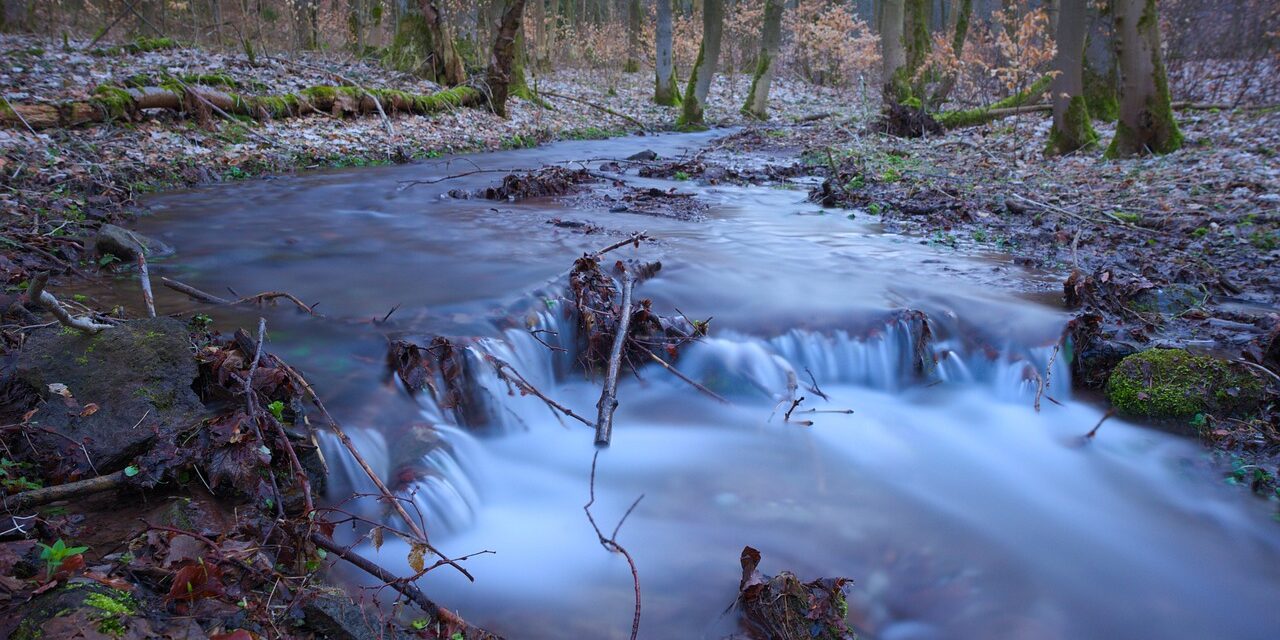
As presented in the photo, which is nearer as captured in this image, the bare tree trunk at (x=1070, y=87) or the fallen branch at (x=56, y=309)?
the fallen branch at (x=56, y=309)

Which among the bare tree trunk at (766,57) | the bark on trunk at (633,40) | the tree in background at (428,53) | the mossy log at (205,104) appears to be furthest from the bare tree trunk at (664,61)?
the mossy log at (205,104)

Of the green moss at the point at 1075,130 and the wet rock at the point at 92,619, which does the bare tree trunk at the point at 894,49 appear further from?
the wet rock at the point at 92,619

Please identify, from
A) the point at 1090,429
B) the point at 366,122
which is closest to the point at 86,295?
the point at 1090,429

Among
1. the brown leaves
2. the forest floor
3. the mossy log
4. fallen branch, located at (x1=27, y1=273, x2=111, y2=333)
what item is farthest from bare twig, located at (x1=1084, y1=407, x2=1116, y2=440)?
the mossy log

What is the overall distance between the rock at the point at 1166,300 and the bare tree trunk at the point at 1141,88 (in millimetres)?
5706

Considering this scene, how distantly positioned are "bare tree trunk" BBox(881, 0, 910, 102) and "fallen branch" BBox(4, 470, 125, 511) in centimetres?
1818

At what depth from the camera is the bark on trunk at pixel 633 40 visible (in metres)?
30.9

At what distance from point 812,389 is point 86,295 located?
4569mm

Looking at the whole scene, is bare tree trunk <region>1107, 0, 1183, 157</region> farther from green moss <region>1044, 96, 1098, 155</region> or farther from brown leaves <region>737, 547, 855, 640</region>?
brown leaves <region>737, 547, 855, 640</region>

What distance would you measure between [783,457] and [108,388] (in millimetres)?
3094

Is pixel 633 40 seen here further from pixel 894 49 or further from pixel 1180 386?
pixel 1180 386

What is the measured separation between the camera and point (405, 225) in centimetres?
756

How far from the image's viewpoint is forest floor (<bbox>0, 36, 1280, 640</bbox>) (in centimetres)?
212

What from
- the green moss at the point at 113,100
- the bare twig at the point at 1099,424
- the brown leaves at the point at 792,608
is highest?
the green moss at the point at 113,100
